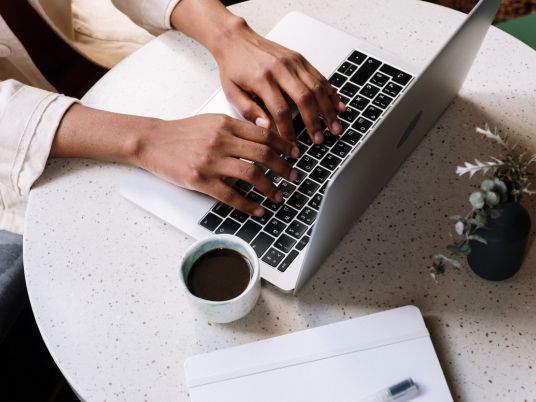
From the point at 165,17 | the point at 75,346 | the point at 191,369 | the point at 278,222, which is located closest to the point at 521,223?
the point at 278,222

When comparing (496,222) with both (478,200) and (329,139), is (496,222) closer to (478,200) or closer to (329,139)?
(478,200)

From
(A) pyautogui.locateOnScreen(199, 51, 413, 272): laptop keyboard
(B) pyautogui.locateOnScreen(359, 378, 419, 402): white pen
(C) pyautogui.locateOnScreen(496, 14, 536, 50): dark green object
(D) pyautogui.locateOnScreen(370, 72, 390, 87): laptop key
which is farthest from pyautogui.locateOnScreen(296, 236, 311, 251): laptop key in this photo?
(C) pyautogui.locateOnScreen(496, 14, 536, 50): dark green object

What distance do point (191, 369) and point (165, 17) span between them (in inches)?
24.3

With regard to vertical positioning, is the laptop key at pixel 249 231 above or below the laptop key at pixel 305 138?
below

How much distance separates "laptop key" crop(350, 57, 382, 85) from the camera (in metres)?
0.94

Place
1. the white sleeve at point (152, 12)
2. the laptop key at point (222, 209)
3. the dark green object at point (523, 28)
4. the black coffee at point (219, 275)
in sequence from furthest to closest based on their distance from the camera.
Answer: the dark green object at point (523, 28)
the white sleeve at point (152, 12)
the laptop key at point (222, 209)
the black coffee at point (219, 275)

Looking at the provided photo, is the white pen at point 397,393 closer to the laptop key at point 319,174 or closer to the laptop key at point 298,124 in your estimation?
the laptop key at point 319,174

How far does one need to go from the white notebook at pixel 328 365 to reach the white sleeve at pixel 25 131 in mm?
391

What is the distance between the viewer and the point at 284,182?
839mm

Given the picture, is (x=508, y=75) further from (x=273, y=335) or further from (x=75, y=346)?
(x=75, y=346)

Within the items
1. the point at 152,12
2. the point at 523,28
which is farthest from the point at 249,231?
the point at 523,28

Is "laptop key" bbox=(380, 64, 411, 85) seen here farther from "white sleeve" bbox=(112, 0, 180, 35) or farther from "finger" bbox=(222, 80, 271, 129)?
"white sleeve" bbox=(112, 0, 180, 35)

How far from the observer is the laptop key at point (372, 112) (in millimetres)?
906

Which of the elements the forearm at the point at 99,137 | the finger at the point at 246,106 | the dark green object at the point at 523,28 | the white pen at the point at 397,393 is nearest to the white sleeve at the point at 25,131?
the forearm at the point at 99,137
